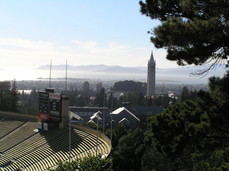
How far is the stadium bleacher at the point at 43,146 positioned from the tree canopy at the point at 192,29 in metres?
11.7

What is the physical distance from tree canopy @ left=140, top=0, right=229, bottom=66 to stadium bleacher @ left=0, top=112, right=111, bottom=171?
38.3 ft

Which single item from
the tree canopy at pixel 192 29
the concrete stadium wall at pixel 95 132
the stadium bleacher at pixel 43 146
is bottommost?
the stadium bleacher at pixel 43 146

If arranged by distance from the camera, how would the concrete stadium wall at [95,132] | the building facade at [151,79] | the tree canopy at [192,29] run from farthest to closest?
1. the building facade at [151,79]
2. the concrete stadium wall at [95,132]
3. the tree canopy at [192,29]

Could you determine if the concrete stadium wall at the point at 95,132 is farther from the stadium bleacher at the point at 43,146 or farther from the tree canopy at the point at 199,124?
the tree canopy at the point at 199,124

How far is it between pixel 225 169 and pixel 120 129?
953 inches

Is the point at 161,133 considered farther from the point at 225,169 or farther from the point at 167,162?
the point at 167,162

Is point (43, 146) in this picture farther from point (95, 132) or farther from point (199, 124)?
point (199, 124)

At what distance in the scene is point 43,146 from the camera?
87.2 ft

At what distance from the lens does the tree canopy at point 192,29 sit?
7965mm

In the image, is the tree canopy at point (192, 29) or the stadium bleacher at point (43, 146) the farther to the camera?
the stadium bleacher at point (43, 146)

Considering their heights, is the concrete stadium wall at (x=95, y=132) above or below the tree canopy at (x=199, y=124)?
below

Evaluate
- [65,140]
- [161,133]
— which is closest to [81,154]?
[65,140]

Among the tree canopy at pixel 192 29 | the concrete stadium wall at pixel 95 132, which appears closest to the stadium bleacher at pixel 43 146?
the concrete stadium wall at pixel 95 132

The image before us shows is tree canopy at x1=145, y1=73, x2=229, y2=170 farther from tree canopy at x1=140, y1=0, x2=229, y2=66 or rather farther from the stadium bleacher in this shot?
the stadium bleacher
